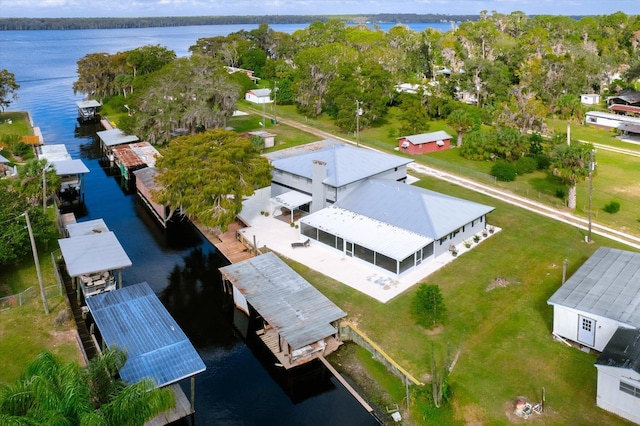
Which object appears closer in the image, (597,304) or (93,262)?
(597,304)

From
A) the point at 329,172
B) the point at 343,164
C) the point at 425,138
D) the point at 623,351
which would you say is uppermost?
the point at 343,164

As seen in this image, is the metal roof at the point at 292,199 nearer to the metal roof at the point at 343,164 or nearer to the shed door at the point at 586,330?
the metal roof at the point at 343,164

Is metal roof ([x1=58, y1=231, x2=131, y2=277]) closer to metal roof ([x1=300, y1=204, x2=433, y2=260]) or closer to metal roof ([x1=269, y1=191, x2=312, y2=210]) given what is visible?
metal roof ([x1=300, y1=204, x2=433, y2=260])

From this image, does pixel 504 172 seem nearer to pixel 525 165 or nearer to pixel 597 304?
pixel 525 165

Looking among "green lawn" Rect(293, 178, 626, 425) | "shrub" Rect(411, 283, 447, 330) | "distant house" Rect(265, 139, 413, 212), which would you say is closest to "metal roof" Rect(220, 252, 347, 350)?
"green lawn" Rect(293, 178, 626, 425)

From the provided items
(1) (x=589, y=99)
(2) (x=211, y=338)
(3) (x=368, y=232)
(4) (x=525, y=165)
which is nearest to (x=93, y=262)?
(2) (x=211, y=338)

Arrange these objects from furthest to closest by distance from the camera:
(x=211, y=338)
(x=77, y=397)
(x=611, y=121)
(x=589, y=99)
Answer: (x=589, y=99), (x=611, y=121), (x=211, y=338), (x=77, y=397)
